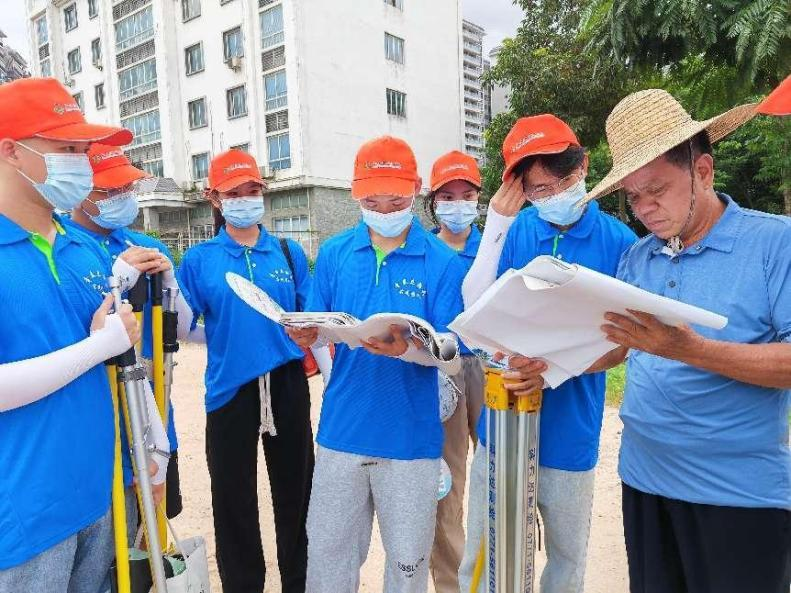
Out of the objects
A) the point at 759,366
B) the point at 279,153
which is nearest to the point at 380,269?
the point at 759,366

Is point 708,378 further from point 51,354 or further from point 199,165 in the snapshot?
point 199,165

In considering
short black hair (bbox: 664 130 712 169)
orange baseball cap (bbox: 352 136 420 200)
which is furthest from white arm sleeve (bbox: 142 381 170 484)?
short black hair (bbox: 664 130 712 169)

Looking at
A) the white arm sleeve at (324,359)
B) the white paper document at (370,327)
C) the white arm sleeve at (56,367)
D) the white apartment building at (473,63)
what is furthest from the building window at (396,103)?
the white apartment building at (473,63)

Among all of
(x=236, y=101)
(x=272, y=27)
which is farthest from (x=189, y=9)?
(x=272, y=27)

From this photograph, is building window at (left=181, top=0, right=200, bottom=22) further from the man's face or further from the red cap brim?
the man's face

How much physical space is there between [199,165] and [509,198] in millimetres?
24657

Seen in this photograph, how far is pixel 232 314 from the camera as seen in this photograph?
107 inches

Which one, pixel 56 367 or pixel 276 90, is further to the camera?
pixel 276 90

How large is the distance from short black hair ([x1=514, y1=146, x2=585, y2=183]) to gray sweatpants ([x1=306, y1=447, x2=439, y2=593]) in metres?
1.17

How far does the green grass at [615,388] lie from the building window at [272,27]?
61.1ft

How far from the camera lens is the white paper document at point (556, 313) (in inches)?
45.3

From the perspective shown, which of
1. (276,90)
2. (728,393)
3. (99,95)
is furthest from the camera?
(99,95)

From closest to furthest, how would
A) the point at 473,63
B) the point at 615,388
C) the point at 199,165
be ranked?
the point at 615,388
the point at 199,165
the point at 473,63

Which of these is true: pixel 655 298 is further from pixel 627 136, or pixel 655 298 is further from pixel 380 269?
pixel 380 269
